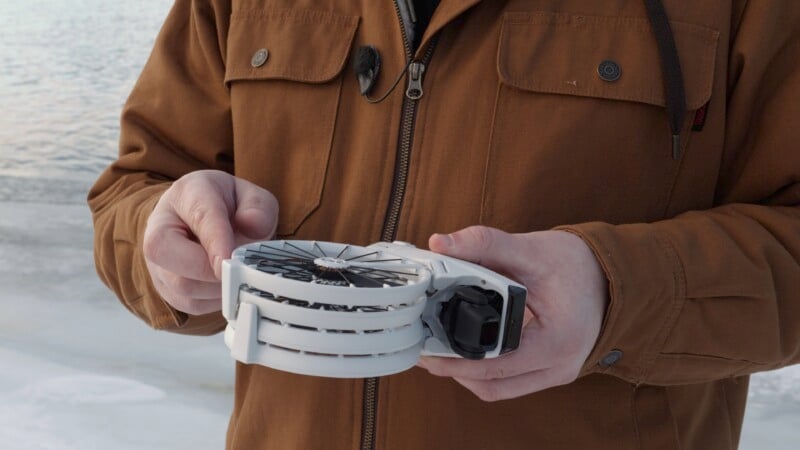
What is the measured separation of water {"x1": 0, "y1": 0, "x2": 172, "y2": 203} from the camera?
4324mm

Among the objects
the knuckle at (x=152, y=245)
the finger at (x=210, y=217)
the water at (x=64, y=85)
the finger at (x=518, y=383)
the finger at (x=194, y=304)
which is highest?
the finger at (x=210, y=217)

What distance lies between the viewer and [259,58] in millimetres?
986

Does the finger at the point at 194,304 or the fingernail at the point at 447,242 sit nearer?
the fingernail at the point at 447,242

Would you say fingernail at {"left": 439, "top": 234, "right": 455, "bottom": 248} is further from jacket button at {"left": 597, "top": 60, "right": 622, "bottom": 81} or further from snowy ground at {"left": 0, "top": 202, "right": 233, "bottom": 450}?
snowy ground at {"left": 0, "top": 202, "right": 233, "bottom": 450}

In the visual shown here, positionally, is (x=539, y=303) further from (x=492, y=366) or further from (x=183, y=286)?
(x=183, y=286)

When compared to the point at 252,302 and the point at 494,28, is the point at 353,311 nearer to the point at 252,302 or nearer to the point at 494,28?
the point at 252,302

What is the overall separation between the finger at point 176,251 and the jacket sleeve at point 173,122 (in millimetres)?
228

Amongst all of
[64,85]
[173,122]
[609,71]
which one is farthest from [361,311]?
[64,85]

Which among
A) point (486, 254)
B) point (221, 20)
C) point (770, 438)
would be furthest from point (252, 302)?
point (770, 438)

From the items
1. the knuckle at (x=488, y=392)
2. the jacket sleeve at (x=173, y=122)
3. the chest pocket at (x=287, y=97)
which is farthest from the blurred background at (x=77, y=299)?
the knuckle at (x=488, y=392)

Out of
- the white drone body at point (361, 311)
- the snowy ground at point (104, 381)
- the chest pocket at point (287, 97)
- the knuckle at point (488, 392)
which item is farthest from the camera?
the snowy ground at point (104, 381)

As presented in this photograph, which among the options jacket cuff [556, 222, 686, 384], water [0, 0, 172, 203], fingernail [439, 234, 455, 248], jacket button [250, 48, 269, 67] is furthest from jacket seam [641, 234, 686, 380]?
water [0, 0, 172, 203]

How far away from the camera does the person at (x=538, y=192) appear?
0.78 meters

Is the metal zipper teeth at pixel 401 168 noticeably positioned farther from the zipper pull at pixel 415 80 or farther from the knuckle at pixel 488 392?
the knuckle at pixel 488 392
